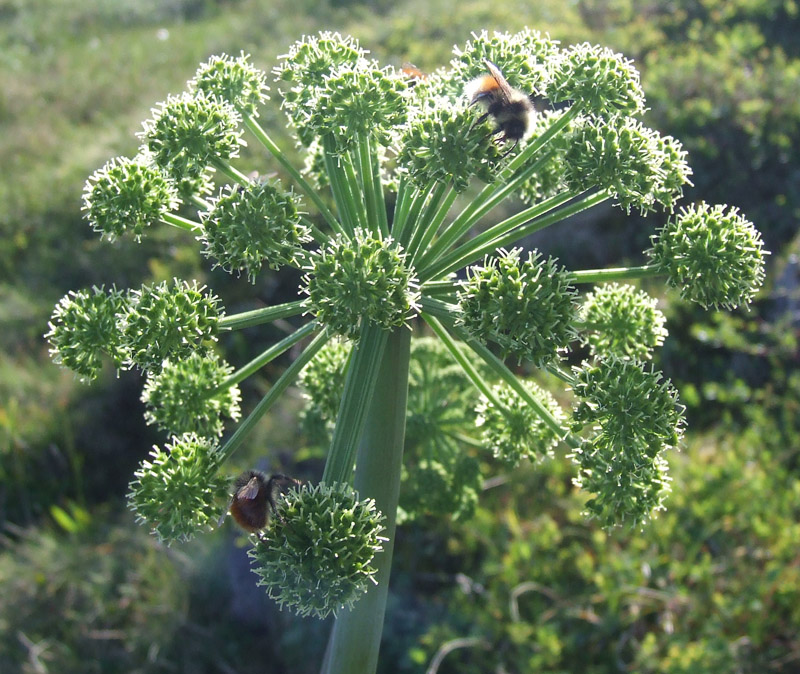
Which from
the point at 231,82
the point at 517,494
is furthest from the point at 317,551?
the point at 517,494

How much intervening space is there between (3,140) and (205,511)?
13436mm

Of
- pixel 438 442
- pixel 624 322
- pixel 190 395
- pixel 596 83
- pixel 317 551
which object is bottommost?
pixel 317 551

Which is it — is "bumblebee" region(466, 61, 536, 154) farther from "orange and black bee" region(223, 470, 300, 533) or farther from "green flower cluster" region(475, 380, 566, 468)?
"orange and black bee" region(223, 470, 300, 533)

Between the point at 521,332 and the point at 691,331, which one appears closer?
the point at 521,332

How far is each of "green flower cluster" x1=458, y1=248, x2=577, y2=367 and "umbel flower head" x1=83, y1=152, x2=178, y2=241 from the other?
46.8 inches

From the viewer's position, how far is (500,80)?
265cm

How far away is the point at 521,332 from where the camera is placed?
7.63 ft

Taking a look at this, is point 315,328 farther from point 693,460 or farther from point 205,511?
point 693,460

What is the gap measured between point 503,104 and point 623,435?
1.15 metres

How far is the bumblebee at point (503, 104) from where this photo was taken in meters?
2.61

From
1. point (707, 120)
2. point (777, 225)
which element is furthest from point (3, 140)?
point (777, 225)

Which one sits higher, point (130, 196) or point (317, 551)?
point (130, 196)

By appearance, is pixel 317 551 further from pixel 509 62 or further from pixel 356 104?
pixel 509 62

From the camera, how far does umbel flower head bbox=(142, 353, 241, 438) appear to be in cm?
291
